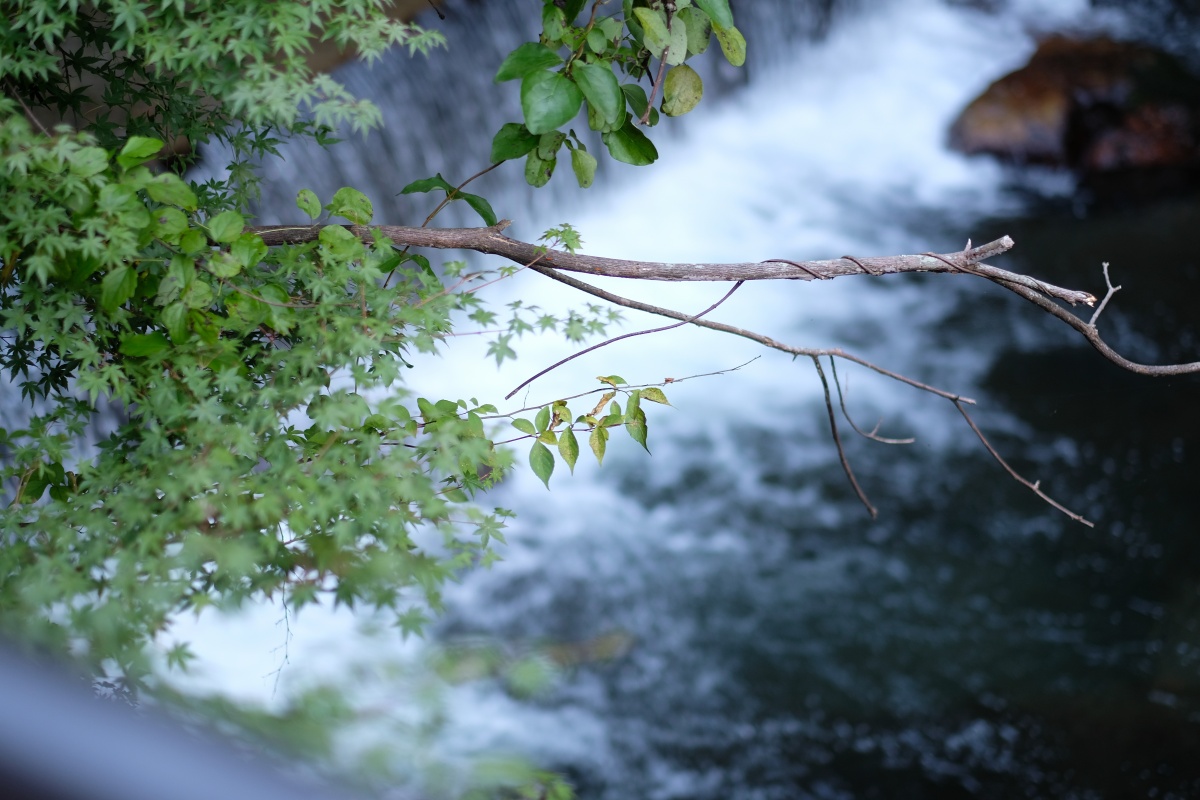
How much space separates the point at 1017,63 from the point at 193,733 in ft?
26.5

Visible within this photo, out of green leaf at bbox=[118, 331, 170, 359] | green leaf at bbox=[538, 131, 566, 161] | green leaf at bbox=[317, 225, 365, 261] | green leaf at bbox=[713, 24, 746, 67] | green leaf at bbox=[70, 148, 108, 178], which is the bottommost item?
green leaf at bbox=[118, 331, 170, 359]

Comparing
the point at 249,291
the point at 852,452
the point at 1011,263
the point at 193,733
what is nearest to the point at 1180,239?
the point at 1011,263

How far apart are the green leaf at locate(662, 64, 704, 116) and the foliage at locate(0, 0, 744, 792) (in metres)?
0.07

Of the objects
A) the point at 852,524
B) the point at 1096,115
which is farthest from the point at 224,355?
the point at 1096,115

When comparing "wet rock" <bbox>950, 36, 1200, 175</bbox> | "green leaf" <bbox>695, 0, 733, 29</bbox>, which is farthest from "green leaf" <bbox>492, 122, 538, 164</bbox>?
"wet rock" <bbox>950, 36, 1200, 175</bbox>

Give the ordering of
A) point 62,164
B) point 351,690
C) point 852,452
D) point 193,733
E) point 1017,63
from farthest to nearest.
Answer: point 1017,63 → point 852,452 → point 62,164 → point 351,690 → point 193,733

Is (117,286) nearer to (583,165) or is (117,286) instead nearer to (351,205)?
(351,205)

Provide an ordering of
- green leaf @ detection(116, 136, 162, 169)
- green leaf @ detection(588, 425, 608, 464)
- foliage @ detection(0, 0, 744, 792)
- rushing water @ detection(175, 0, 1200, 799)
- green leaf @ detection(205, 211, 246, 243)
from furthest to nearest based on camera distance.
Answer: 1. rushing water @ detection(175, 0, 1200, 799)
2. green leaf @ detection(588, 425, 608, 464)
3. green leaf @ detection(205, 211, 246, 243)
4. green leaf @ detection(116, 136, 162, 169)
5. foliage @ detection(0, 0, 744, 792)

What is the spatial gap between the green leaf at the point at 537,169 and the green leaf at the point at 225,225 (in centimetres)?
51

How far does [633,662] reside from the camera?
11.2ft

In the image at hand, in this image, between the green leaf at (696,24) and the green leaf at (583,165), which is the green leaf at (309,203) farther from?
the green leaf at (696,24)

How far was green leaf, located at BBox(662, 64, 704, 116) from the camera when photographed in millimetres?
1654

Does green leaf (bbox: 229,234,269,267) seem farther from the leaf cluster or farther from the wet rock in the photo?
the wet rock

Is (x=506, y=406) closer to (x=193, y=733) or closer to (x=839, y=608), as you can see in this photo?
(x=839, y=608)
